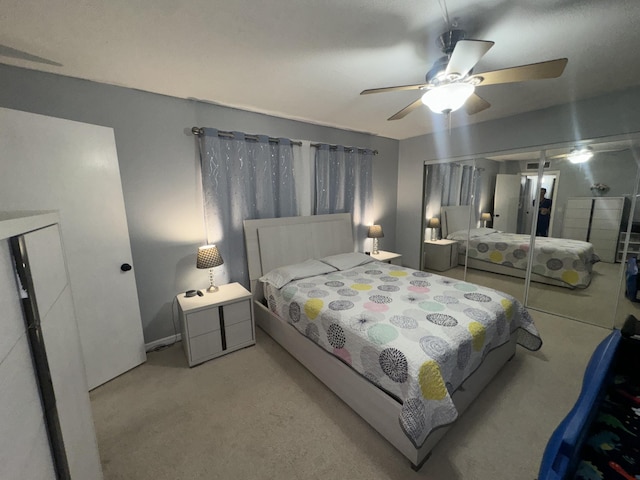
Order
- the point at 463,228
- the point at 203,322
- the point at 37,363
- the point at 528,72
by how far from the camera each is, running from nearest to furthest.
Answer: the point at 37,363 → the point at 528,72 → the point at 203,322 → the point at 463,228

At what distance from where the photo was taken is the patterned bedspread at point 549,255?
314 centimetres

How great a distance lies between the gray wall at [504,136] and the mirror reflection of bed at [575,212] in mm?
127

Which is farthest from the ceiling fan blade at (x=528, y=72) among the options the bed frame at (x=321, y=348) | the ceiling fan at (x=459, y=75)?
the bed frame at (x=321, y=348)

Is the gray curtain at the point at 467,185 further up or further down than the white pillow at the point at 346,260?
further up

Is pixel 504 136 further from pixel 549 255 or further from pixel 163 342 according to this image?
pixel 163 342

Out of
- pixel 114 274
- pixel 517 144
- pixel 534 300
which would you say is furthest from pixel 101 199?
pixel 534 300

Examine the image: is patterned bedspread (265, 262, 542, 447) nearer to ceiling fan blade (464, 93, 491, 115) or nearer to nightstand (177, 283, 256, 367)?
nightstand (177, 283, 256, 367)

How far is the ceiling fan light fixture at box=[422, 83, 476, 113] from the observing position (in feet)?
4.92

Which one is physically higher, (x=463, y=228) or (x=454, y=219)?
(x=454, y=219)

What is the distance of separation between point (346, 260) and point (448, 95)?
206cm

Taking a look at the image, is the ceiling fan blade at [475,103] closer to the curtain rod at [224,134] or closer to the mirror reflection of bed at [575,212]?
the mirror reflection of bed at [575,212]

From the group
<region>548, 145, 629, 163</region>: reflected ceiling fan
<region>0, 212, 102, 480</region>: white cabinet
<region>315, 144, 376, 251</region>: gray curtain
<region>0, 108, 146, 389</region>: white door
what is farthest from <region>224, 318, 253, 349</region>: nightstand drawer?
<region>548, 145, 629, 163</region>: reflected ceiling fan

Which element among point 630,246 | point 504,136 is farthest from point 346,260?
point 630,246

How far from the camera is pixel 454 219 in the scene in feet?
13.7
